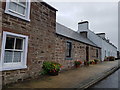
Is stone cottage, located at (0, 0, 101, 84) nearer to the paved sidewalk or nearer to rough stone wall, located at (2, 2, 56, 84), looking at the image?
rough stone wall, located at (2, 2, 56, 84)

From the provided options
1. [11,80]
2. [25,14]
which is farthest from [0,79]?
[25,14]

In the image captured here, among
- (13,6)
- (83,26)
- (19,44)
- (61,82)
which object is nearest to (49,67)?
(61,82)

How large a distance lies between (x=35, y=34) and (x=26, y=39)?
88 cm

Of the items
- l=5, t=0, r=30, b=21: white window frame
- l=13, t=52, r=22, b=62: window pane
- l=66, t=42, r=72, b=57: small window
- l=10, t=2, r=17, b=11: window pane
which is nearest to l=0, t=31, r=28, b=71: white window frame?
l=13, t=52, r=22, b=62: window pane

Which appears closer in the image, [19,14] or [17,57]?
[17,57]

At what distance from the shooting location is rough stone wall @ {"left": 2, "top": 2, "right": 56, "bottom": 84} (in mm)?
5219

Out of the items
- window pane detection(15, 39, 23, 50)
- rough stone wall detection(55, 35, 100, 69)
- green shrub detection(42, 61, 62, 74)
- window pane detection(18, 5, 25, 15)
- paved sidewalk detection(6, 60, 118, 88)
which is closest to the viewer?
paved sidewalk detection(6, 60, 118, 88)

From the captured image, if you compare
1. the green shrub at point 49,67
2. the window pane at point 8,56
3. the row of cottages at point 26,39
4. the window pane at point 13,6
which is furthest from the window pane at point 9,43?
the green shrub at point 49,67

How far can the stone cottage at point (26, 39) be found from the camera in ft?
16.6

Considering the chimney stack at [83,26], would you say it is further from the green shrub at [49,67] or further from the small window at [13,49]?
the small window at [13,49]

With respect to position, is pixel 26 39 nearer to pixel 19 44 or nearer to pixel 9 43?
pixel 19 44

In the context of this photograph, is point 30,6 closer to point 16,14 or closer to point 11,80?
point 16,14

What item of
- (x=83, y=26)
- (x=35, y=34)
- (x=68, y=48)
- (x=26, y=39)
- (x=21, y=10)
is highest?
(x=83, y=26)

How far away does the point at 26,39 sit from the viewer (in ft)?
19.6
